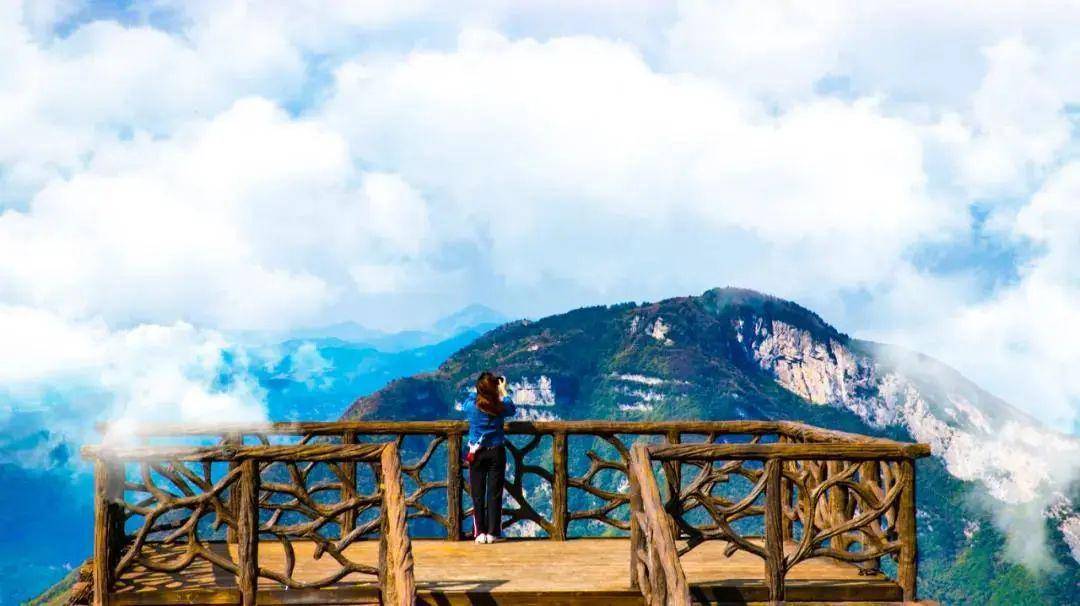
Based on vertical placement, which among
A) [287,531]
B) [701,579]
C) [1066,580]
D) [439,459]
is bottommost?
[1066,580]

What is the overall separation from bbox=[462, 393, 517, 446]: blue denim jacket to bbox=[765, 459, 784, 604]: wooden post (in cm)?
322

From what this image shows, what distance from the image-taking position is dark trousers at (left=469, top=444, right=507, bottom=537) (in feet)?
34.1

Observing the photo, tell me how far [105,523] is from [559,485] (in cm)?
456

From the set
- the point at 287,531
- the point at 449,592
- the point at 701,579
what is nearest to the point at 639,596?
the point at 701,579

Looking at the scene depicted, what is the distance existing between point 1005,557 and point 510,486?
15705 cm

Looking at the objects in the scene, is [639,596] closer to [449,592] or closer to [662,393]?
[449,592]

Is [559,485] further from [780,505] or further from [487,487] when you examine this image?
[780,505]

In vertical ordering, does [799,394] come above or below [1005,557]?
above

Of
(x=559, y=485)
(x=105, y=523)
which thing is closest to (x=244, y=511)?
(x=105, y=523)

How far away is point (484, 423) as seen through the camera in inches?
402

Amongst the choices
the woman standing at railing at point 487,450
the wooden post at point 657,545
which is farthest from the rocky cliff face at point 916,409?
the wooden post at point 657,545

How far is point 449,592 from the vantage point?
8219 mm

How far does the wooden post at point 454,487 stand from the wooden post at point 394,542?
3.12 metres

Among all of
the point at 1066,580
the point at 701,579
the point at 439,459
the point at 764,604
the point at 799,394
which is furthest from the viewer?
the point at 799,394
